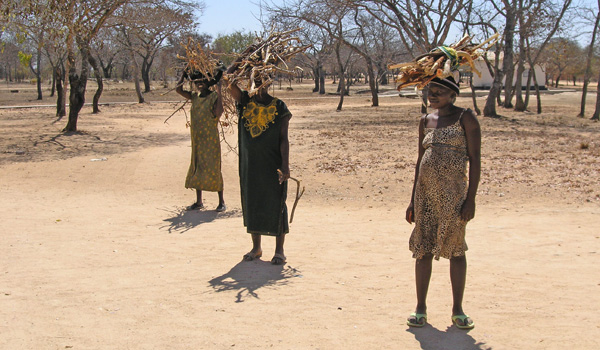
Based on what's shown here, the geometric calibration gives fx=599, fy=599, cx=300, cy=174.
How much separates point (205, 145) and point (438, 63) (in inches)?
177

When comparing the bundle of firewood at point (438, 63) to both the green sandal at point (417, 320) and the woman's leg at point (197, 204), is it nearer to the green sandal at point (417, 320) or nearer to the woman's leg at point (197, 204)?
the green sandal at point (417, 320)

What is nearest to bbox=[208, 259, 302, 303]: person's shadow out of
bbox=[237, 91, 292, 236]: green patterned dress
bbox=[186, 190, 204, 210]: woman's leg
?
bbox=[237, 91, 292, 236]: green patterned dress

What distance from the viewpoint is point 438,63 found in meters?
3.64

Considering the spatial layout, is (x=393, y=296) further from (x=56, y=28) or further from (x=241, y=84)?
(x=56, y=28)

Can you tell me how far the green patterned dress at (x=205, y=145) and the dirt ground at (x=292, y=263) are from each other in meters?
0.44

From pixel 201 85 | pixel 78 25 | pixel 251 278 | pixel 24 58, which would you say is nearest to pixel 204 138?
pixel 201 85

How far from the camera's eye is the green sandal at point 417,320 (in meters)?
3.83

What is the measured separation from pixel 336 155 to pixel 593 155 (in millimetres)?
5262

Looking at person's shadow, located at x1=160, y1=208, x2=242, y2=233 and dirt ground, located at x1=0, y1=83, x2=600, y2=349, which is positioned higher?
dirt ground, located at x1=0, y1=83, x2=600, y2=349

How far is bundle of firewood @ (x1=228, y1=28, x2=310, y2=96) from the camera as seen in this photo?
5055 mm

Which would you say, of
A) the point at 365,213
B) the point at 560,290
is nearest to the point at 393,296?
the point at 560,290

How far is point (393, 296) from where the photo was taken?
14.7 ft

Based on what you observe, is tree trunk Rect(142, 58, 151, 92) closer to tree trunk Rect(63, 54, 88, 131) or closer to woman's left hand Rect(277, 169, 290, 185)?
tree trunk Rect(63, 54, 88, 131)

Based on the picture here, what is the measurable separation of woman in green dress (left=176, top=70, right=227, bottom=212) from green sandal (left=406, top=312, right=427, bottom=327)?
4.03m
